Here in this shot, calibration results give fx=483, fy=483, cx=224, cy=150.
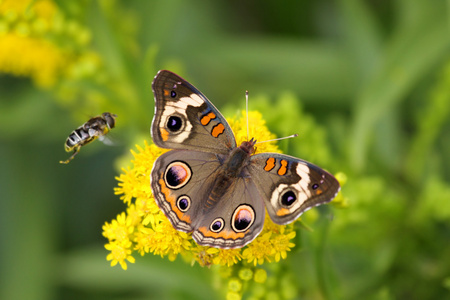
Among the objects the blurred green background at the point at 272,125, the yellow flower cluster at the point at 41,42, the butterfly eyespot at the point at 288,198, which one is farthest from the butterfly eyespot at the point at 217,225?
the yellow flower cluster at the point at 41,42

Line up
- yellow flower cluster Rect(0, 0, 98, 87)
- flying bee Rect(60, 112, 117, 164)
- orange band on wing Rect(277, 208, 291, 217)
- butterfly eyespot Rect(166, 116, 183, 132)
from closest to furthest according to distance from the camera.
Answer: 1. orange band on wing Rect(277, 208, 291, 217)
2. butterfly eyespot Rect(166, 116, 183, 132)
3. flying bee Rect(60, 112, 117, 164)
4. yellow flower cluster Rect(0, 0, 98, 87)

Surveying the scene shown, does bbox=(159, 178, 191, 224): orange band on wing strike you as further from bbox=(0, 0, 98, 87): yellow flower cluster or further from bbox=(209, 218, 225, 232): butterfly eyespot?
bbox=(0, 0, 98, 87): yellow flower cluster

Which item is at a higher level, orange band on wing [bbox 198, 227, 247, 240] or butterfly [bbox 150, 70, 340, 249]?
butterfly [bbox 150, 70, 340, 249]

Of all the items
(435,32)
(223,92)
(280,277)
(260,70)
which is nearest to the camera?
(280,277)

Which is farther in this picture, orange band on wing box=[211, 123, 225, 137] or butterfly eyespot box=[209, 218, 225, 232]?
orange band on wing box=[211, 123, 225, 137]

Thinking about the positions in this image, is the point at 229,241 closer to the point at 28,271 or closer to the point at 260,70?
the point at 260,70

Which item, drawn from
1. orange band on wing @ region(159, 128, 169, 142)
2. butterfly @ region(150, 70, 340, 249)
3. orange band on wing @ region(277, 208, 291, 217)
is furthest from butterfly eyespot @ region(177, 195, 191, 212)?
orange band on wing @ region(277, 208, 291, 217)

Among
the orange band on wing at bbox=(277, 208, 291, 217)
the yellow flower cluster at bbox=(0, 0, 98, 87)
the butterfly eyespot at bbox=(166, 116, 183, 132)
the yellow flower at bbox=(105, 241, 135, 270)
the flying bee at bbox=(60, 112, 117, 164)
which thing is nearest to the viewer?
the orange band on wing at bbox=(277, 208, 291, 217)

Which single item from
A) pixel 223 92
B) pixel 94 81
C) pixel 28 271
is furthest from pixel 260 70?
pixel 28 271
